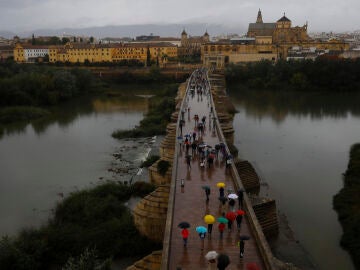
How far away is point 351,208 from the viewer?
47.5 ft

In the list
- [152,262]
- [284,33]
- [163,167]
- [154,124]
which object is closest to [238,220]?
[152,262]

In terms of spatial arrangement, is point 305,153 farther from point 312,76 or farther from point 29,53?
point 29,53

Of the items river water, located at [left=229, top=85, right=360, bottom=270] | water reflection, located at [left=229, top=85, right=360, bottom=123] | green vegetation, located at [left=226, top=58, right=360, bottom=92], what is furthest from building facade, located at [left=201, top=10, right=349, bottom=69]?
river water, located at [left=229, top=85, right=360, bottom=270]

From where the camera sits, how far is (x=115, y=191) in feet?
52.1

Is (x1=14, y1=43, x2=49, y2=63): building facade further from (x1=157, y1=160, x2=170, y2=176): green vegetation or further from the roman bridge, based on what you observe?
(x1=157, y1=160, x2=170, y2=176): green vegetation

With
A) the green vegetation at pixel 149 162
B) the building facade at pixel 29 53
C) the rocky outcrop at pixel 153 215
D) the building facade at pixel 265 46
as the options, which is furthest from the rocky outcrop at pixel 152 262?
the building facade at pixel 29 53

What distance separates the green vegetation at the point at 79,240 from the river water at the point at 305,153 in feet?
17.1

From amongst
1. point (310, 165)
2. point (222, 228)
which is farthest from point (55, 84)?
point (222, 228)

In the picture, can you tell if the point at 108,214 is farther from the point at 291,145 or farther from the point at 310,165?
the point at 291,145

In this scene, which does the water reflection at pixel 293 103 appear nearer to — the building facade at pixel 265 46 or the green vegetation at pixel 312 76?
the green vegetation at pixel 312 76

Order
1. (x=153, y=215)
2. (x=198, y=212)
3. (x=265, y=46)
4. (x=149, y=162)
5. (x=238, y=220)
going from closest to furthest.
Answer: (x=238, y=220), (x=198, y=212), (x=153, y=215), (x=149, y=162), (x=265, y=46)

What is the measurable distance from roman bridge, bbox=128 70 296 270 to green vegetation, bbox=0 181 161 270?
0.57 m

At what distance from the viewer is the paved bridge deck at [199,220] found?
26.0 feet

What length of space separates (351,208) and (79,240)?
29.7 ft
